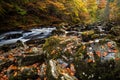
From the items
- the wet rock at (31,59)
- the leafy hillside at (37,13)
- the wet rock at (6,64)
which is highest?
the wet rock at (31,59)

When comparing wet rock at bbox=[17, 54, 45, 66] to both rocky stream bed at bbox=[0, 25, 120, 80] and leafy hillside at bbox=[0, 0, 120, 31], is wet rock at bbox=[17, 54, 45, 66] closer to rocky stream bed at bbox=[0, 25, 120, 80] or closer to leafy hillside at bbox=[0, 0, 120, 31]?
rocky stream bed at bbox=[0, 25, 120, 80]

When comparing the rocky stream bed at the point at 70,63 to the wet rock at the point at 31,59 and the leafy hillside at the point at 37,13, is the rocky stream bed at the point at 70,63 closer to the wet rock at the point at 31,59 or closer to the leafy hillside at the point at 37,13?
the wet rock at the point at 31,59

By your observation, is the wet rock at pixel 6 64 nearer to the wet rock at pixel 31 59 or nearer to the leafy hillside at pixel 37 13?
the wet rock at pixel 31 59

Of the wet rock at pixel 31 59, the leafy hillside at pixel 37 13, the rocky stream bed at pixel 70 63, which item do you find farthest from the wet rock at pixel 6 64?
the leafy hillside at pixel 37 13

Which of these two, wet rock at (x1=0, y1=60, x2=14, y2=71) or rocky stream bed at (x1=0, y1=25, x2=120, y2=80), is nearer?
rocky stream bed at (x1=0, y1=25, x2=120, y2=80)

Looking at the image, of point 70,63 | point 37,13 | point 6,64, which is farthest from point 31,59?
point 37,13

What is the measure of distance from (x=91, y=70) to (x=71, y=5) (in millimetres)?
22136

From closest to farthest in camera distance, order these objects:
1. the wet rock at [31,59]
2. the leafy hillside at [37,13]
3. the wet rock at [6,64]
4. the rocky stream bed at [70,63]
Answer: the rocky stream bed at [70,63], the wet rock at [31,59], the wet rock at [6,64], the leafy hillside at [37,13]

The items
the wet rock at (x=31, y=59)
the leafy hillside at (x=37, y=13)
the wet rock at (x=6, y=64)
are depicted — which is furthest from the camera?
the leafy hillside at (x=37, y=13)

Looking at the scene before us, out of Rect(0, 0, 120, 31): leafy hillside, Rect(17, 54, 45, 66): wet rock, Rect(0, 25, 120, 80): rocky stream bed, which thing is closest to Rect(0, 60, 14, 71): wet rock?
Rect(0, 25, 120, 80): rocky stream bed

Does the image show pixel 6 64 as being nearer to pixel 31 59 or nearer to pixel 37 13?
pixel 31 59

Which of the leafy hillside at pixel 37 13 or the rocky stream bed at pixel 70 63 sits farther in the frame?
the leafy hillside at pixel 37 13

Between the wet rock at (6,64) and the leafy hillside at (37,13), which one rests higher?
the wet rock at (6,64)

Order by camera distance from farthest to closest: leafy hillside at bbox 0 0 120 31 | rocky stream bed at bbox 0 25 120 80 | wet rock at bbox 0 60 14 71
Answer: leafy hillside at bbox 0 0 120 31, wet rock at bbox 0 60 14 71, rocky stream bed at bbox 0 25 120 80
